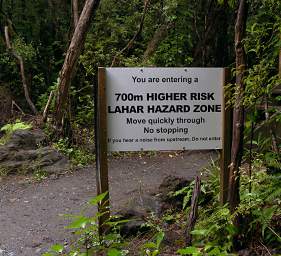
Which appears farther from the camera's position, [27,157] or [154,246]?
[27,157]

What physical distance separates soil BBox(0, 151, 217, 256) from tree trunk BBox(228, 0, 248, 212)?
7.84ft

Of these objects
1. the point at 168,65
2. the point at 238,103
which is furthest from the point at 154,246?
the point at 168,65

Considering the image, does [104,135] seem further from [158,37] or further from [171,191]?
[158,37]

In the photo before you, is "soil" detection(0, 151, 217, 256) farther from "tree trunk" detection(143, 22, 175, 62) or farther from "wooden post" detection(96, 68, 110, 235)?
"tree trunk" detection(143, 22, 175, 62)

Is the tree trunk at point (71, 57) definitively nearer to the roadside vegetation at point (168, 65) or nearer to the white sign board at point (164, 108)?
the roadside vegetation at point (168, 65)

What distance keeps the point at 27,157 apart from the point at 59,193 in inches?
72.2

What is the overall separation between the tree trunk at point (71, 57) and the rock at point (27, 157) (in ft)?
3.09

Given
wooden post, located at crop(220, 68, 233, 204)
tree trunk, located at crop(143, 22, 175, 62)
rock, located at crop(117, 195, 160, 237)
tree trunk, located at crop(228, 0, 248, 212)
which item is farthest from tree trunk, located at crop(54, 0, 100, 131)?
tree trunk, located at crop(228, 0, 248, 212)

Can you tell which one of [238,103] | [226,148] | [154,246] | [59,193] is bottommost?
[59,193]

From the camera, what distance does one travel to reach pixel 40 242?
5664 millimetres

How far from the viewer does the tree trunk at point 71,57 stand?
32.7 feet

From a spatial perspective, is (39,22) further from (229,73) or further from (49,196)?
(229,73)

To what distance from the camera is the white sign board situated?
4.82m

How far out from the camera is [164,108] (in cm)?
484
